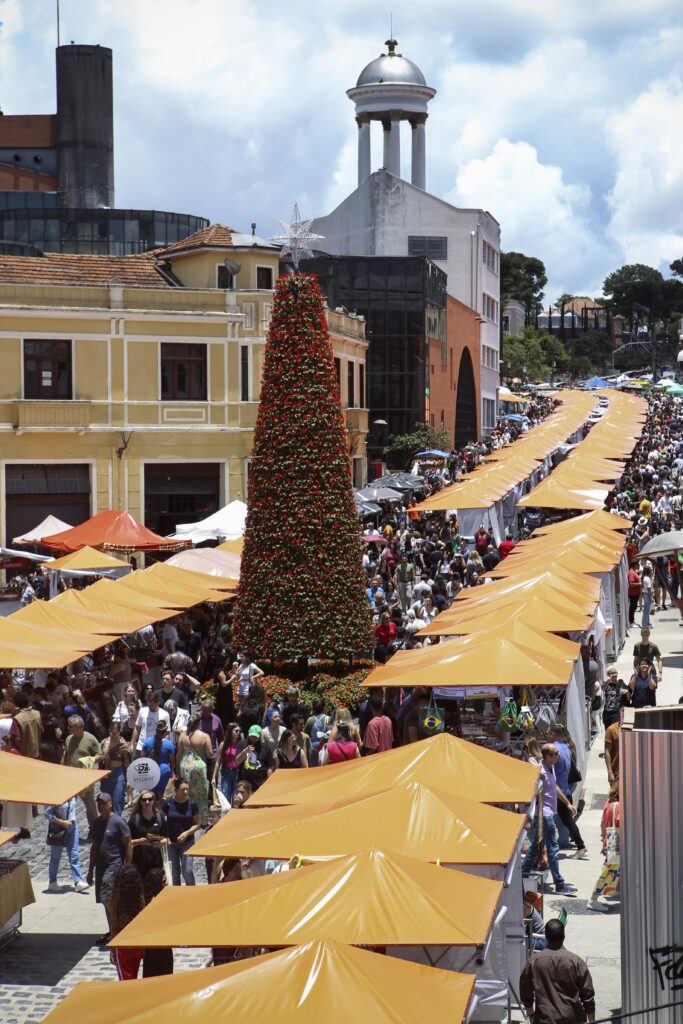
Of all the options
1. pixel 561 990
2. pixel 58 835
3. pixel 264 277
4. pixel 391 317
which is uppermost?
pixel 391 317

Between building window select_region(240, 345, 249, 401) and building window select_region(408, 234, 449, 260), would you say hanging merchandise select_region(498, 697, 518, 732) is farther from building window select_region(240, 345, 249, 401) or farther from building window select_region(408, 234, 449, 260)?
building window select_region(408, 234, 449, 260)

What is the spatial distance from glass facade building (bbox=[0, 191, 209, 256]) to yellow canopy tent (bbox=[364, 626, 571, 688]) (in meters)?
61.8

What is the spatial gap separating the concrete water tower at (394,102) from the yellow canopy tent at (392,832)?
240 ft

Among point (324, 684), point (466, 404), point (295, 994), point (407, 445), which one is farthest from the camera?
point (466, 404)

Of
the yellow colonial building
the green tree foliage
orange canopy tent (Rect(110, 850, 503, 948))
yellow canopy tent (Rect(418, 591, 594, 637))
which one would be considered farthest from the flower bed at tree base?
the green tree foliage

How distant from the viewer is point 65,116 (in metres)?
79.6

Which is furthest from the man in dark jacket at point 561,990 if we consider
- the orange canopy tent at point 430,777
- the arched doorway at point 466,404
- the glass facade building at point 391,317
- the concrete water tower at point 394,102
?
the concrete water tower at point 394,102

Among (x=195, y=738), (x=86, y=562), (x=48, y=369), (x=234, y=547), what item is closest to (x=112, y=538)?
(x=234, y=547)

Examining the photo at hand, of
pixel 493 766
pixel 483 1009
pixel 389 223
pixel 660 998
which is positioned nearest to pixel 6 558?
pixel 493 766

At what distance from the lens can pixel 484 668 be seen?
16.3 m

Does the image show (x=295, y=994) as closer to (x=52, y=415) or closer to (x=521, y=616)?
(x=521, y=616)

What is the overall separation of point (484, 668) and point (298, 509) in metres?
5.97

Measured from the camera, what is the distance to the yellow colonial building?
38031 mm

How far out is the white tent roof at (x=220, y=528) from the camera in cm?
3256
